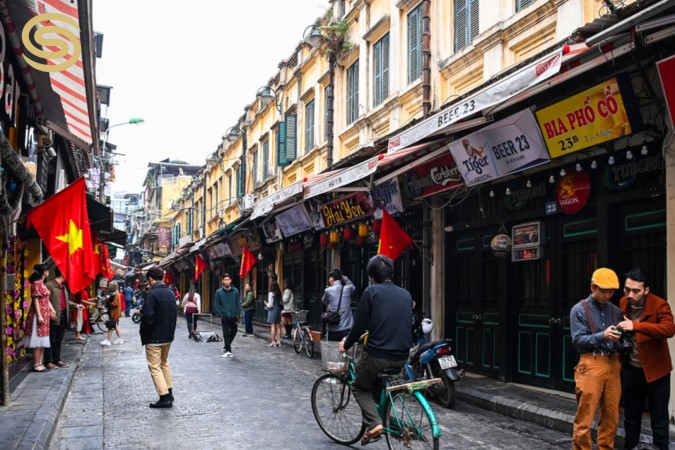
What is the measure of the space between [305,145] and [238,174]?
446 inches

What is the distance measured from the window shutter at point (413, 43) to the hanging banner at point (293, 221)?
19.9ft

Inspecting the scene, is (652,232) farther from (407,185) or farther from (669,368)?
(407,185)

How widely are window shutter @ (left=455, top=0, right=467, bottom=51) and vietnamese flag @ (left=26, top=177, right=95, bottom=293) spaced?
742 cm

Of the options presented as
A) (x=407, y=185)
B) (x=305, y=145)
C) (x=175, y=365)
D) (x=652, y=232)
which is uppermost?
(x=305, y=145)

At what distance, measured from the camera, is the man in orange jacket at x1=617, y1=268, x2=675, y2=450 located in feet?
21.6

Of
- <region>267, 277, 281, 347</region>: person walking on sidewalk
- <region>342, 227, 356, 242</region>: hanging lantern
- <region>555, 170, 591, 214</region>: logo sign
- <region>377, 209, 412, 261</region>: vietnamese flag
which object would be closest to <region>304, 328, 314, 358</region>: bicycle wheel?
<region>267, 277, 281, 347</region>: person walking on sidewalk

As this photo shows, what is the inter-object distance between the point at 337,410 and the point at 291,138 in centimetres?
1826

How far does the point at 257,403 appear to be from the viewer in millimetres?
9859

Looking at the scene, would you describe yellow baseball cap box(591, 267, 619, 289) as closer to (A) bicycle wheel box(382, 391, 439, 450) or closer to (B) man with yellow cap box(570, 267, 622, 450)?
(B) man with yellow cap box(570, 267, 622, 450)

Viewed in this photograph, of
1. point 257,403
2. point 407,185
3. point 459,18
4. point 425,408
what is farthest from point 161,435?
point 459,18

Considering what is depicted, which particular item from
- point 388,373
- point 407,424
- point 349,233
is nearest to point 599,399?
point 407,424

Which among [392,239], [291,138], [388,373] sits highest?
[291,138]

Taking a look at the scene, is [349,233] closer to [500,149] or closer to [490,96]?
[500,149]

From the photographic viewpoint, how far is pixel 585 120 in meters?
8.68
